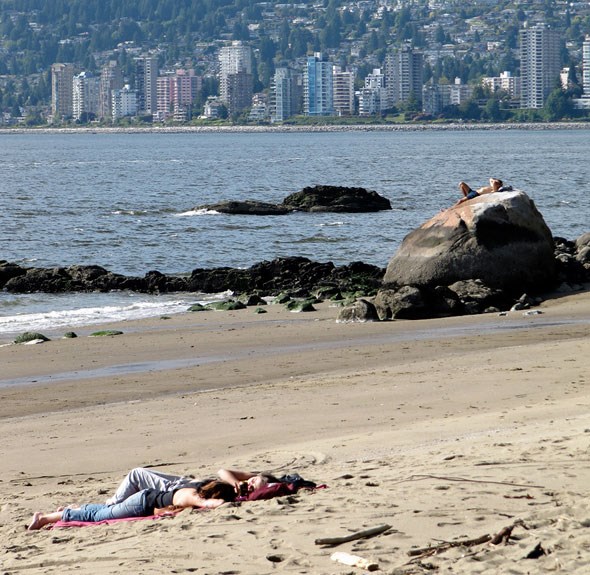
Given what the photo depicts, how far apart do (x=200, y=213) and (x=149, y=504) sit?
1542 inches

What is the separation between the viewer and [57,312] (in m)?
21.4

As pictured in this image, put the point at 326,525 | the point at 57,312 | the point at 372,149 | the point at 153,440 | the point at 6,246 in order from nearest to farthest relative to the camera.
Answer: the point at 326,525
the point at 153,440
the point at 57,312
the point at 6,246
the point at 372,149

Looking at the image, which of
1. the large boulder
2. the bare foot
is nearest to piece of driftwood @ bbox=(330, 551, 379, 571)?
the bare foot

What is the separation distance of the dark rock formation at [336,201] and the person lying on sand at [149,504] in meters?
39.8

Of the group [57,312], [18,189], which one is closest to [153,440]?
[57,312]

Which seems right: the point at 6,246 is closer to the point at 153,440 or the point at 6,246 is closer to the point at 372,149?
the point at 153,440

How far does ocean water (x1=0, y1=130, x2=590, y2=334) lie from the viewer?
29686 millimetres

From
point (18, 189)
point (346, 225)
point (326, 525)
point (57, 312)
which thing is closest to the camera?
point (326, 525)

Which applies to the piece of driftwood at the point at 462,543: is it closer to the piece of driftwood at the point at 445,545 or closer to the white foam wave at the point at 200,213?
the piece of driftwood at the point at 445,545

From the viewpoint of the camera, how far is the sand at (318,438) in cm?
634

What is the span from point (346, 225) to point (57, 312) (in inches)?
811

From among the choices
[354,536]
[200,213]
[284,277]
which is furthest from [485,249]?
[200,213]

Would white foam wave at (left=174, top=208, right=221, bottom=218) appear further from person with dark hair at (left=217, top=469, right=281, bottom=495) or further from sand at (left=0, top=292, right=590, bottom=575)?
person with dark hair at (left=217, top=469, right=281, bottom=495)

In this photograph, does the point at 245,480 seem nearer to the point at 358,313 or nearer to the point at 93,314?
the point at 358,313
